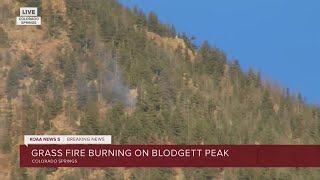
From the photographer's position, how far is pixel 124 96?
212 ft

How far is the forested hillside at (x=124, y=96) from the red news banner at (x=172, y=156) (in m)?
5.63

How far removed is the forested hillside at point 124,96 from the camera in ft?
162

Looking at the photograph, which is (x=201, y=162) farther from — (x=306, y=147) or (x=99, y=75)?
(x=99, y=75)

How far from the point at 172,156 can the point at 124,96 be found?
39530 millimetres

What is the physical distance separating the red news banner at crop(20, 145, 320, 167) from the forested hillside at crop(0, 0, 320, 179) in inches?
222

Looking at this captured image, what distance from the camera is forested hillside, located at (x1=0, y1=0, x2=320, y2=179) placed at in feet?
162

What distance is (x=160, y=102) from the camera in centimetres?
6669

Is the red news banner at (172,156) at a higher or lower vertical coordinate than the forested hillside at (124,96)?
lower
